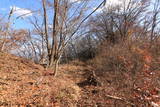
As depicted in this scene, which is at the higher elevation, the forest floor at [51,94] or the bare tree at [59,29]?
the bare tree at [59,29]

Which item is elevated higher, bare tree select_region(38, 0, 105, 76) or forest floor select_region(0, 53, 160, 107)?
bare tree select_region(38, 0, 105, 76)

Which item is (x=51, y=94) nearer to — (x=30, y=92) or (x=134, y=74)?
(x=30, y=92)

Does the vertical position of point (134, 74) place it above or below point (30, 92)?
above

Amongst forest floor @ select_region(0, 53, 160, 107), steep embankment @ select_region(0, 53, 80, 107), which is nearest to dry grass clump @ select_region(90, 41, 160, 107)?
forest floor @ select_region(0, 53, 160, 107)

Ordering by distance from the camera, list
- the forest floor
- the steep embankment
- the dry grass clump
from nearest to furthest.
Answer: the steep embankment
the forest floor
the dry grass clump

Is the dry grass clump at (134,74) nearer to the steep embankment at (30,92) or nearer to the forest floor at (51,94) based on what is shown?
the forest floor at (51,94)

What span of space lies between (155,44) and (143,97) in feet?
25.8

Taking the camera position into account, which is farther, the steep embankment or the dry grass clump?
the dry grass clump

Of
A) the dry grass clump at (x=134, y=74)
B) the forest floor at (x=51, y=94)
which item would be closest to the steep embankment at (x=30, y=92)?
the forest floor at (x=51, y=94)

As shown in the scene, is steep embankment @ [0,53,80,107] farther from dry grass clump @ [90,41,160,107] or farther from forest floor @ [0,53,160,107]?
dry grass clump @ [90,41,160,107]

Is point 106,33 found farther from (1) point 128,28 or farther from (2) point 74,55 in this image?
(2) point 74,55

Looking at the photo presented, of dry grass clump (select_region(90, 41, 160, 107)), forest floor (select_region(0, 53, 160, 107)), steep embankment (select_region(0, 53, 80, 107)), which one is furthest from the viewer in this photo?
dry grass clump (select_region(90, 41, 160, 107))

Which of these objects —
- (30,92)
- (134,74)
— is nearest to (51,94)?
(30,92)

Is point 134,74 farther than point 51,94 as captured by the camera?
Yes
